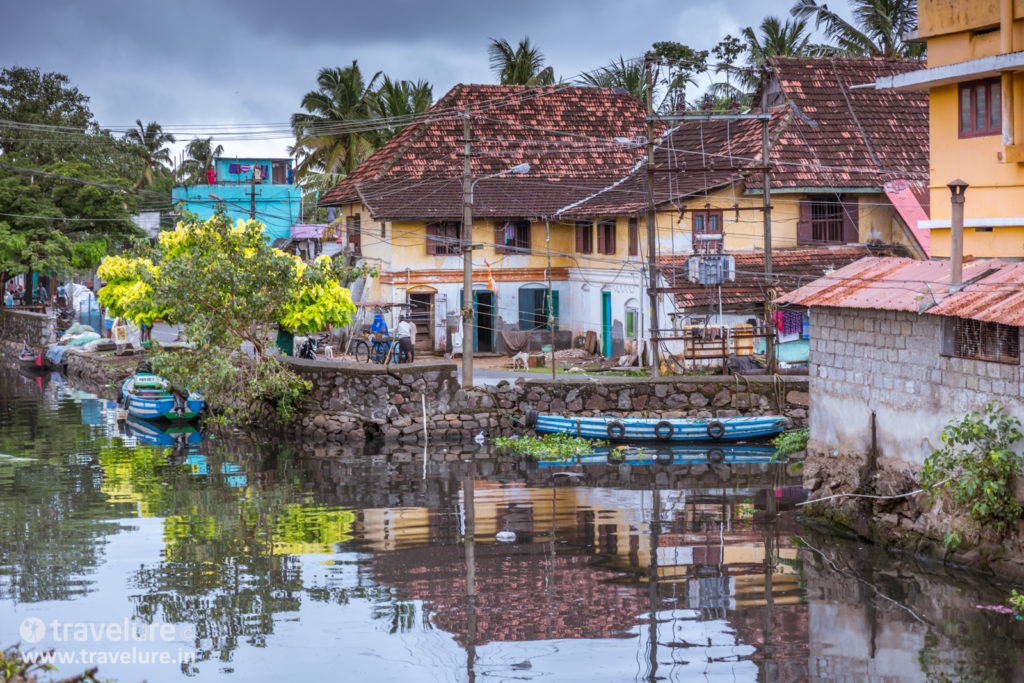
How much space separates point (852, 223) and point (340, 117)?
24.7 metres

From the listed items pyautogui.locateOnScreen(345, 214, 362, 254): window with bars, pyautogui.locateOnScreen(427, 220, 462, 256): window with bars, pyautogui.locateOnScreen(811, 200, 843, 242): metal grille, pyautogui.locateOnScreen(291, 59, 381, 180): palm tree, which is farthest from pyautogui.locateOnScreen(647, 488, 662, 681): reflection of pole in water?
pyautogui.locateOnScreen(291, 59, 381, 180): palm tree

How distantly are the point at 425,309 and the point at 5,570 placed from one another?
24289 mm

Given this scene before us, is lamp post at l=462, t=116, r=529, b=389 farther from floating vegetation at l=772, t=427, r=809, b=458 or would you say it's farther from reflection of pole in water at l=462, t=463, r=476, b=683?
floating vegetation at l=772, t=427, r=809, b=458

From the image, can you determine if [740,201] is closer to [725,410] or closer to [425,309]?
[725,410]

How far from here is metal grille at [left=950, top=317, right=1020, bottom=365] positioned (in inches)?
639

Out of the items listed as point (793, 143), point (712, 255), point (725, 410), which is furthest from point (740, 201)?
point (725, 410)

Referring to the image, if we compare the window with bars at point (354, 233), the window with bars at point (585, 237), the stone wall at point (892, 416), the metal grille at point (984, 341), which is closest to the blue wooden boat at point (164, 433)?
the window with bars at point (354, 233)

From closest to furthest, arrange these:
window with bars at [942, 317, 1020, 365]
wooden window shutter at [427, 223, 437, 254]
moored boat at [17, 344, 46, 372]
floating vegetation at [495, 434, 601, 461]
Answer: window with bars at [942, 317, 1020, 365] < floating vegetation at [495, 434, 601, 461] < wooden window shutter at [427, 223, 437, 254] < moored boat at [17, 344, 46, 372]

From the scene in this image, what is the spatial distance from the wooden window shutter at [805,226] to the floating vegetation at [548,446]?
36.5 ft

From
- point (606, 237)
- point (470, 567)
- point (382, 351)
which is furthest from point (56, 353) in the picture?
point (470, 567)

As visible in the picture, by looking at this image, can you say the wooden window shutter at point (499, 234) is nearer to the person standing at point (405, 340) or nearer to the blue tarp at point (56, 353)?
the person standing at point (405, 340)

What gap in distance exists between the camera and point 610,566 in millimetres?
18609

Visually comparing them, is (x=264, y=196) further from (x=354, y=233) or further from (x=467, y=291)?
(x=467, y=291)

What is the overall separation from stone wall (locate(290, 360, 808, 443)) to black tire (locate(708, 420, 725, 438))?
3.82 ft
